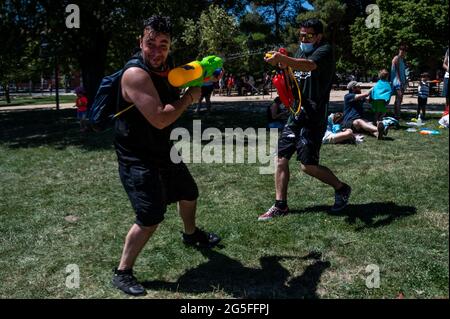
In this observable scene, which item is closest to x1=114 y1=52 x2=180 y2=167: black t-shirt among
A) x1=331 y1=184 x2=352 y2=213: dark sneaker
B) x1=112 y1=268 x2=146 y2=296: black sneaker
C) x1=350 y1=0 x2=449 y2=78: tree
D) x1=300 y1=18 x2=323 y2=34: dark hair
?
x1=112 y1=268 x2=146 y2=296: black sneaker

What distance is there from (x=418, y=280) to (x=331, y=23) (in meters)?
38.3

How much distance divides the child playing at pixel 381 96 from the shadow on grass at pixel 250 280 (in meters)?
6.97

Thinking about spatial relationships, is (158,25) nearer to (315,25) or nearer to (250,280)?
(315,25)

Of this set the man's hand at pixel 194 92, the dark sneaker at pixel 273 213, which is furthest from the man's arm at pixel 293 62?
the dark sneaker at pixel 273 213

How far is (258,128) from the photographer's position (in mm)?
11039

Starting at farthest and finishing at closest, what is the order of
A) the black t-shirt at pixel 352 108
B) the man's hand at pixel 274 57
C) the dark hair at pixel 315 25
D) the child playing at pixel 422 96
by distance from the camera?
the child playing at pixel 422 96 → the black t-shirt at pixel 352 108 → the dark hair at pixel 315 25 → the man's hand at pixel 274 57

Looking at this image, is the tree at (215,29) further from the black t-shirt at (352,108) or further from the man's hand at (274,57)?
the man's hand at (274,57)

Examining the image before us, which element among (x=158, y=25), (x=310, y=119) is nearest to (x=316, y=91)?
(x=310, y=119)

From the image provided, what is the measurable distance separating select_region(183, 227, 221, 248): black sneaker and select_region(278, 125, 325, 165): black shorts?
1.22m

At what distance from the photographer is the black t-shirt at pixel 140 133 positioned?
3.20m

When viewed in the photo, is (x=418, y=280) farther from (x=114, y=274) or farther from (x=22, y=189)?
(x=22, y=189)

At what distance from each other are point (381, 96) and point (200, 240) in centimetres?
727
